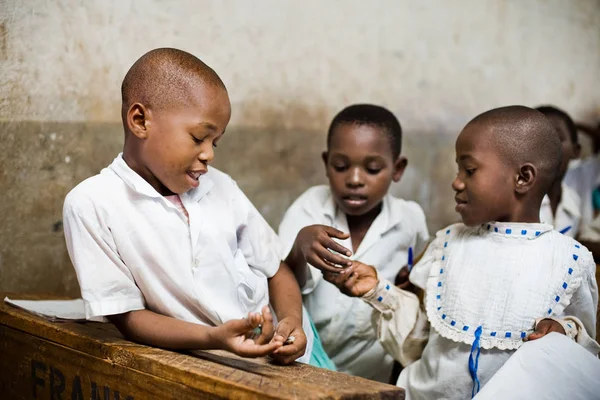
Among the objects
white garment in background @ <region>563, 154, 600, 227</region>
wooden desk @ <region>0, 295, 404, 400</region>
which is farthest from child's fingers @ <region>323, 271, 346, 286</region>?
white garment in background @ <region>563, 154, 600, 227</region>

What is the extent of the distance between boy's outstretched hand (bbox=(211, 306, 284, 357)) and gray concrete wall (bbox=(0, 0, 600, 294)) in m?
1.13

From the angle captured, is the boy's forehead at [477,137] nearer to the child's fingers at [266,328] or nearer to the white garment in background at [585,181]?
the child's fingers at [266,328]

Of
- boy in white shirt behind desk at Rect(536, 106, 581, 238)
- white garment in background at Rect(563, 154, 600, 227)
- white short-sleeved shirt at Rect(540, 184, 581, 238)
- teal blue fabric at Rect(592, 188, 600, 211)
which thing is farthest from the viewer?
teal blue fabric at Rect(592, 188, 600, 211)

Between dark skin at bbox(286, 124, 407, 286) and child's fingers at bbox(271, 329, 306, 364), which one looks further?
dark skin at bbox(286, 124, 407, 286)

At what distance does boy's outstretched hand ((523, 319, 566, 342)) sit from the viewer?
179 cm

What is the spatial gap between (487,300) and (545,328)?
0.18m

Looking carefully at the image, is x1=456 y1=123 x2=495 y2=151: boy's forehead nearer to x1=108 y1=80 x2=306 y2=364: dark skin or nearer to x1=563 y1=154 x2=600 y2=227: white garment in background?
x1=108 y1=80 x2=306 y2=364: dark skin

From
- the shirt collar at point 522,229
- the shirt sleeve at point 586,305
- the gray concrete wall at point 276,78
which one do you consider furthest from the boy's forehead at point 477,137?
the gray concrete wall at point 276,78

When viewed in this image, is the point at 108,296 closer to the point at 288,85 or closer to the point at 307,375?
the point at 307,375

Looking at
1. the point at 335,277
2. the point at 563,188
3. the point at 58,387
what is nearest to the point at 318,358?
the point at 335,277

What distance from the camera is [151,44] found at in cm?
254

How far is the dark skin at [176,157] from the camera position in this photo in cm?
157

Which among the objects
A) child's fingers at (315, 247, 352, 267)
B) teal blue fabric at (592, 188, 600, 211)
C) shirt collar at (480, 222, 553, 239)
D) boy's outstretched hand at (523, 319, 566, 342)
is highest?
shirt collar at (480, 222, 553, 239)

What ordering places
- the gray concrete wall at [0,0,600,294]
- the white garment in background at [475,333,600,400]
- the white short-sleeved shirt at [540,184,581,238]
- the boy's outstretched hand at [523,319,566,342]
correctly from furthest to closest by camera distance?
the white short-sleeved shirt at [540,184,581,238] → the gray concrete wall at [0,0,600,294] → the boy's outstretched hand at [523,319,566,342] → the white garment in background at [475,333,600,400]
